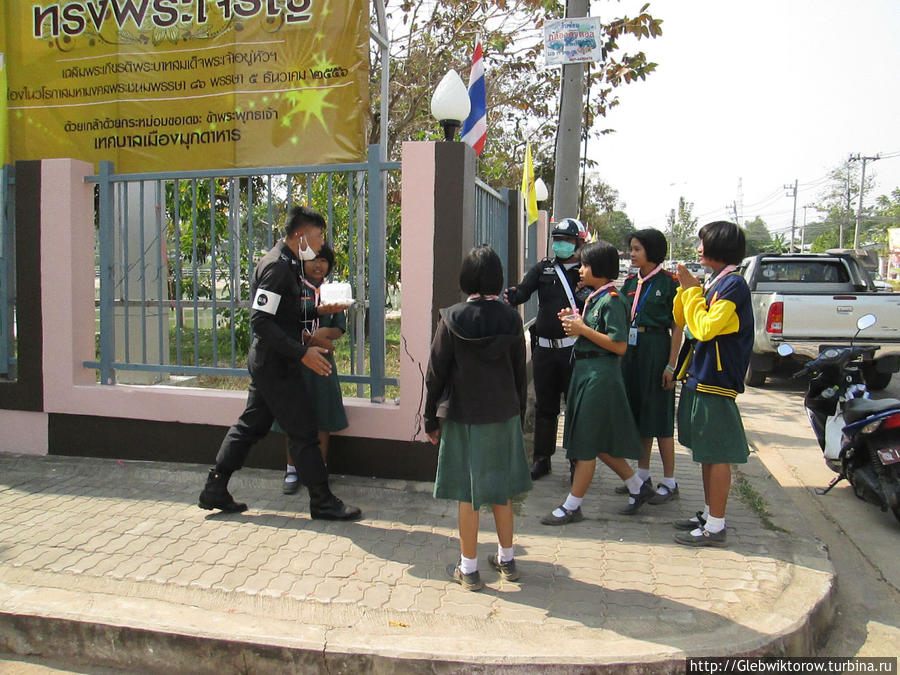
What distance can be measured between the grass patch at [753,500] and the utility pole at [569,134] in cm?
319

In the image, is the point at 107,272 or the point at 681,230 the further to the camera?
the point at 681,230

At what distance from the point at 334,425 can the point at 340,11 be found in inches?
119

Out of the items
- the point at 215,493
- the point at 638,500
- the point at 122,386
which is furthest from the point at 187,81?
the point at 638,500

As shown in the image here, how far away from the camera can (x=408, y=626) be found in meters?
2.89

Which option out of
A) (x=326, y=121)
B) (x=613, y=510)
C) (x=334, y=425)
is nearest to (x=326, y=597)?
(x=334, y=425)

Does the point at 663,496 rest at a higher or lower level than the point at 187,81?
lower

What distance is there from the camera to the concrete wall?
4.38 meters

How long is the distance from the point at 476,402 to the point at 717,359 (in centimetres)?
137

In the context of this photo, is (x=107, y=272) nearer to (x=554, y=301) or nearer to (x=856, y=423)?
(x=554, y=301)

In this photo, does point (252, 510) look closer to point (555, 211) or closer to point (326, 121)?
point (326, 121)

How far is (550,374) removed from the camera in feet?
15.5

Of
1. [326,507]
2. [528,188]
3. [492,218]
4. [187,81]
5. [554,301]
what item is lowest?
[326,507]

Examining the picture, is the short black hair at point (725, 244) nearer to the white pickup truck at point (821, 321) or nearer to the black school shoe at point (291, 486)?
the black school shoe at point (291, 486)

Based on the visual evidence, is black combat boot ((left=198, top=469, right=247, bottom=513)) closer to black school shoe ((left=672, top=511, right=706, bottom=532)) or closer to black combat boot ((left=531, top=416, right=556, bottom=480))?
black combat boot ((left=531, top=416, right=556, bottom=480))
